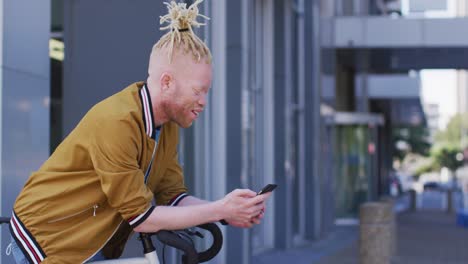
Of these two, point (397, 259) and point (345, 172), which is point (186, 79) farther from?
point (345, 172)

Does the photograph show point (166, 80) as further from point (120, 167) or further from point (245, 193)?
point (245, 193)

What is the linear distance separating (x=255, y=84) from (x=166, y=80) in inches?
406

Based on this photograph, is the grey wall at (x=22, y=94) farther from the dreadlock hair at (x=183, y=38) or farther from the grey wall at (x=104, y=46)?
the dreadlock hair at (x=183, y=38)

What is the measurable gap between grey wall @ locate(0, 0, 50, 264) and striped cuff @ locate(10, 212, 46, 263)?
83.6 inches

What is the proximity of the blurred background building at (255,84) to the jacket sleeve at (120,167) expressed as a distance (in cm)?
228

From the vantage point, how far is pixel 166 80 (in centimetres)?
246

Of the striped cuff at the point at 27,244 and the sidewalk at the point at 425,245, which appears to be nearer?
the striped cuff at the point at 27,244

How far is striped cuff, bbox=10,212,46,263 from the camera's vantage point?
2467 mm

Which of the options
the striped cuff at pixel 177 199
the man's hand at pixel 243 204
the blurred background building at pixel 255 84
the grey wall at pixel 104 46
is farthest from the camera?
the grey wall at pixel 104 46

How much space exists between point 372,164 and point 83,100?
1746 centimetres

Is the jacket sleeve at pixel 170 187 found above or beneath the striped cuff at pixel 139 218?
above

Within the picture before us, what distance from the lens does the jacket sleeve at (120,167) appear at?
2.31m

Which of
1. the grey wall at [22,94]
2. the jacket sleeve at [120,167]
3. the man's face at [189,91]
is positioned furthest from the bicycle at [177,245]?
the grey wall at [22,94]

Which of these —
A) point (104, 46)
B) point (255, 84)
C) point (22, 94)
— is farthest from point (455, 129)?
point (22, 94)
